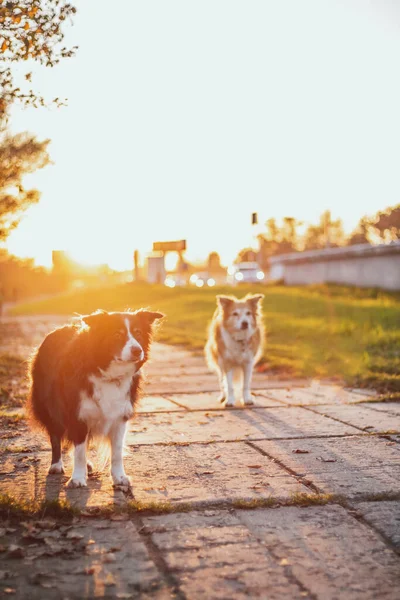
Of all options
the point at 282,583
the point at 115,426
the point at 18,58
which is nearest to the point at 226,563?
the point at 282,583

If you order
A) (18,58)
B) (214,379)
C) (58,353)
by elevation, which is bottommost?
(214,379)

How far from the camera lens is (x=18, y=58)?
6164mm

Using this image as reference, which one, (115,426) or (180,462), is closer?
(115,426)

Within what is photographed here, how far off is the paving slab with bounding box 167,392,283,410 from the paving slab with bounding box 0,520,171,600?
449cm

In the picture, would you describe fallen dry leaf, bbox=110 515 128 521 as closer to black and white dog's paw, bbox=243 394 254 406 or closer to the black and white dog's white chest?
the black and white dog's white chest

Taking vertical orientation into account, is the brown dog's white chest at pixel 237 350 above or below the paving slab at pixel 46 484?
above

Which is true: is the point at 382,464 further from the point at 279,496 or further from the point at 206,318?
the point at 206,318

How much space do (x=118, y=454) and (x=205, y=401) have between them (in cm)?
417

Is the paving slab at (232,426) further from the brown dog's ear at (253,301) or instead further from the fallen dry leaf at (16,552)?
the fallen dry leaf at (16,552)

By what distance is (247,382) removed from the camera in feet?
29.6

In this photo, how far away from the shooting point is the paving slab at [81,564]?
311 centimetres

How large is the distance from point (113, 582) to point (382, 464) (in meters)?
2.75

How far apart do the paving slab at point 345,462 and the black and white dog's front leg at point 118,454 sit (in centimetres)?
123

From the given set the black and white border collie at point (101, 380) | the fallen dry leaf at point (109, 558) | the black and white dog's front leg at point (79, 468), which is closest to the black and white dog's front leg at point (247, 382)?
the black and white border collie at point (101, 380)
